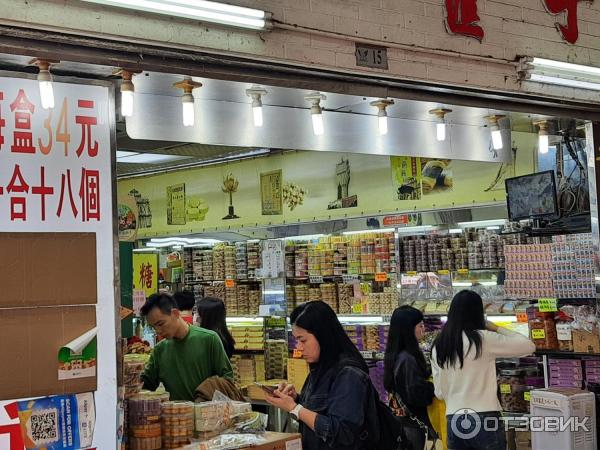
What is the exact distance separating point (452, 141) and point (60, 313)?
3.21m

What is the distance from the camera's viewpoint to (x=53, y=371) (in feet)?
11.9

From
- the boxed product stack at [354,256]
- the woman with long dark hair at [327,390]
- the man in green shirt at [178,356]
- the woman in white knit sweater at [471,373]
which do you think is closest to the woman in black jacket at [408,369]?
the woman in white knit sweater at [471,373]

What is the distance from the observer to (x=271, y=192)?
428 inches

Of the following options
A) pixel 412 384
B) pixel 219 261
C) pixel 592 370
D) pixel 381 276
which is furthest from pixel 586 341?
pixel 219 261

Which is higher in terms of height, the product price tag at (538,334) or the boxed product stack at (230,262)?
the boxed product stack at (230,262)

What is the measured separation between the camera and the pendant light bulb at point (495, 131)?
551 centimetres

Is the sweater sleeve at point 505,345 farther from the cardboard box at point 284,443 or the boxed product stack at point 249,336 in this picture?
the boxed product stack at point 249,336

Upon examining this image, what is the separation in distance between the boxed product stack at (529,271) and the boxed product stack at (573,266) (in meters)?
0.08

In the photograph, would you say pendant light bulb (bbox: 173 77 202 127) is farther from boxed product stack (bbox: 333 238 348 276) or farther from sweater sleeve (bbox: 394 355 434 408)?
boxed product stack (bbox: 333 238 348 276)

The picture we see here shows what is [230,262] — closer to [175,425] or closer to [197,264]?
[197,264]

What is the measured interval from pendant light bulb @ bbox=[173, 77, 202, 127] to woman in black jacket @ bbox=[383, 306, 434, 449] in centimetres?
265

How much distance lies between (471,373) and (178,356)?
208 centimetres

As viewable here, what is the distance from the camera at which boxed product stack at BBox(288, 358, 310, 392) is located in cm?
928

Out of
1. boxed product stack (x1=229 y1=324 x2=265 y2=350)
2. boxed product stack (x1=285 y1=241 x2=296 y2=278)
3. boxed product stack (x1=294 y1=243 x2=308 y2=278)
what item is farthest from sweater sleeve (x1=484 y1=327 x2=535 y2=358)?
boxed product stack (x1=229 y1=324 x2=265 y2=350)
